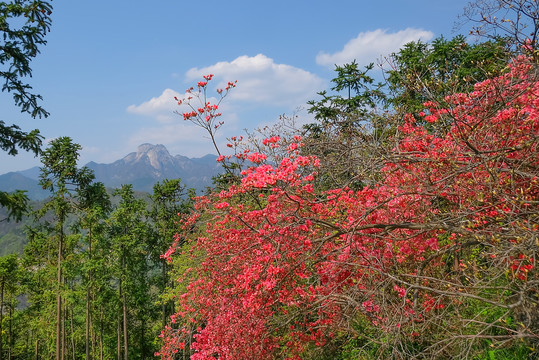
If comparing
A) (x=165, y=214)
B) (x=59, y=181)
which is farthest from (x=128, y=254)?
(x=59, y=181)

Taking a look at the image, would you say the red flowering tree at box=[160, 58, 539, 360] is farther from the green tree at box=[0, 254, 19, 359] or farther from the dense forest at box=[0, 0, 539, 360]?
the green tree at box=[0, 254, 19, 359]

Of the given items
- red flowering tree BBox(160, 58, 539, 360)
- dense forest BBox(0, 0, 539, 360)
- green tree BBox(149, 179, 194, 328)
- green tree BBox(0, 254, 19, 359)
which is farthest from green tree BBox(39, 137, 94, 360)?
red flowering tree BBox(160, 58, 539, 360)

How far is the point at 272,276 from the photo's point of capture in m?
4.63

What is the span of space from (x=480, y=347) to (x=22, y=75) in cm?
1035

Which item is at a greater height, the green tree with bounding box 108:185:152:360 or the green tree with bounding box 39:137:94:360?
the green tree with bounding box 39:137:94:360

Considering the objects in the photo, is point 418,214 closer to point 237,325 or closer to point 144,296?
point 237,325

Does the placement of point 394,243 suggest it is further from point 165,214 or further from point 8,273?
point 8,273

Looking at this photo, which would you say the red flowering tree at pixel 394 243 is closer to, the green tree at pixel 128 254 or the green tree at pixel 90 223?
the green tree at pixel 90 223

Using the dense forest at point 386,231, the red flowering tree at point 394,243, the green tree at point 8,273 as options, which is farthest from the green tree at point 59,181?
the red flowering tree at point 394,243

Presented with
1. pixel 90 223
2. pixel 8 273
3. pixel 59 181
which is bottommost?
pixel 8 273

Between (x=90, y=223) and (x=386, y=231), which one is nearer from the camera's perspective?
(x=386, y=231)

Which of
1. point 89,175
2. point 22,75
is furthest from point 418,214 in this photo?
point 89,175

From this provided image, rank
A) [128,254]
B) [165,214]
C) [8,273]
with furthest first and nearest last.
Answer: [165,214]
[128,254]
[8,273]

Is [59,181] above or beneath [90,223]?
above
